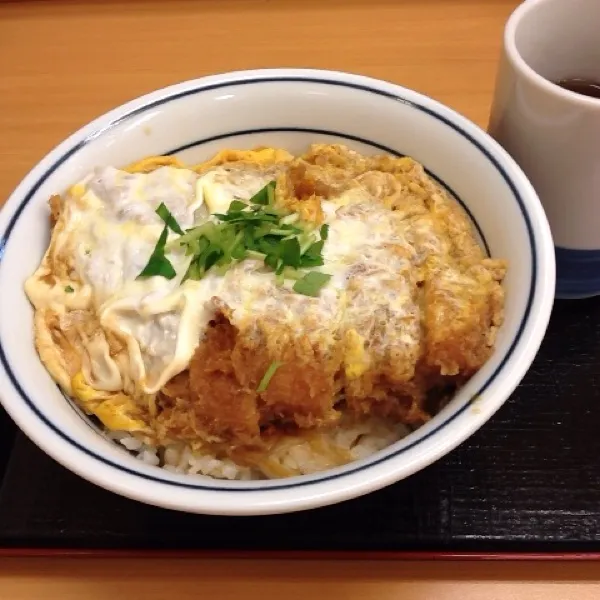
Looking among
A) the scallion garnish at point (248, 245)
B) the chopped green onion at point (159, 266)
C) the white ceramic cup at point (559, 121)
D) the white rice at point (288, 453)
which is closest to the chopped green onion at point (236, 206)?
the scallion garnish at point (248, 245)

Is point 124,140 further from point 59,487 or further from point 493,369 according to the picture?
point 493,369

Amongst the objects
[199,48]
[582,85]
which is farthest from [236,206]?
[199,48]

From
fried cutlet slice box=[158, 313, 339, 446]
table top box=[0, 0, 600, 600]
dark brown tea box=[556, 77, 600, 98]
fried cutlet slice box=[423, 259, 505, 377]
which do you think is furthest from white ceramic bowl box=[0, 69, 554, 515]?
table top box=[0, 0, 600, 600]

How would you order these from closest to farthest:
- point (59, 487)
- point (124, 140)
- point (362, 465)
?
point (362, 465), point (59, 487), point (124, 140)

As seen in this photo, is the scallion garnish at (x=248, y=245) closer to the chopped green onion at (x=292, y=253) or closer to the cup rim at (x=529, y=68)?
the chopped green onion at (x=292, y=253)

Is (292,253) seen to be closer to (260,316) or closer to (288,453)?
(260,316)

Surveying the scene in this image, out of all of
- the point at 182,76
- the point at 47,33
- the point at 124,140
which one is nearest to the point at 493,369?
the point at 124,140
